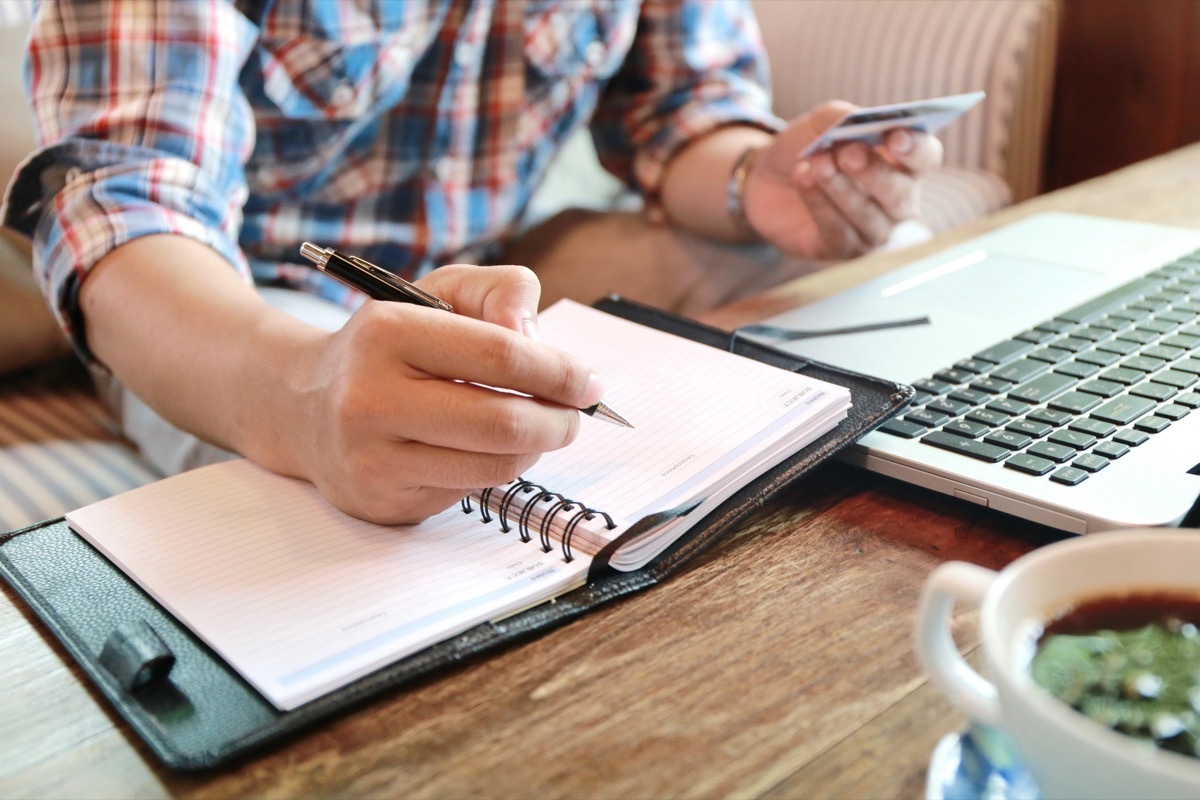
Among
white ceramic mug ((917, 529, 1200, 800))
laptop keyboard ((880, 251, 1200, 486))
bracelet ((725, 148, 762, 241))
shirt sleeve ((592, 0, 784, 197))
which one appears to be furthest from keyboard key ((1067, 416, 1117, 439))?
shirt sleeve ((592, 0, 784, 197))

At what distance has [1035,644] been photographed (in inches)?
13.6

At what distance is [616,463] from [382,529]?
13 centimetres

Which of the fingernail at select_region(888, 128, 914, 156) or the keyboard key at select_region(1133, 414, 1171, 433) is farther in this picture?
the fingernail at select_region(888, 128, 914, 156)

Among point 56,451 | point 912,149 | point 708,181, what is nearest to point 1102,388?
point 912,149

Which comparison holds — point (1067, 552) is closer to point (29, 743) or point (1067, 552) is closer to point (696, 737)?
point (696, 737)

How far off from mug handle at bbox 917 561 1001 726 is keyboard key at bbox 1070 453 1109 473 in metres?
0.22

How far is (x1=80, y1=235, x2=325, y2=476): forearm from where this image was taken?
1.94 ft

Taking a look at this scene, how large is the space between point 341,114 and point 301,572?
0.63 m

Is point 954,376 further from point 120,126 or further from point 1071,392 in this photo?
point 120,126

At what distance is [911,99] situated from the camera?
6.41 ft

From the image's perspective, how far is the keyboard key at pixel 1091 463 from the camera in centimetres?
54

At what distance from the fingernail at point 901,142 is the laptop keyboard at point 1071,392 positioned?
0.22 metres

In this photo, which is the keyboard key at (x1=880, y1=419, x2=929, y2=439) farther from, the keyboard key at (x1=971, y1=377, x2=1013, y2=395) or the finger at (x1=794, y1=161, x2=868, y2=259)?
the finger at (x1=794, y1=161, x2=868, y2=259)

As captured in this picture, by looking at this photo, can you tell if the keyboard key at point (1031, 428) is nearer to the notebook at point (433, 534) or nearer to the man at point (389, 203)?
the notebook at point (433, 534)
